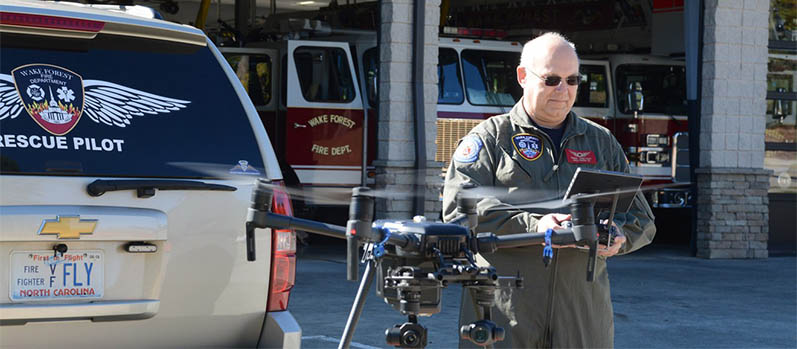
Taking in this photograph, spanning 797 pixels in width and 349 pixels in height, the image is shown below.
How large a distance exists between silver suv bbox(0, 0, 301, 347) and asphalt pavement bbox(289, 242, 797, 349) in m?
3.88

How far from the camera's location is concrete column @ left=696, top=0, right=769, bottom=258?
15852mm

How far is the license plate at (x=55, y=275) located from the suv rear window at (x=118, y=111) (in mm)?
293

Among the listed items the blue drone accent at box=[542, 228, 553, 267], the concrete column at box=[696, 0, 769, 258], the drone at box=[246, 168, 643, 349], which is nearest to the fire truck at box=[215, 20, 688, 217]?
the concrete column at box=[696, 0, 769, 258]

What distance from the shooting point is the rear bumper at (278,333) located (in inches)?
173

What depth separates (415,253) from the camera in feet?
9.18

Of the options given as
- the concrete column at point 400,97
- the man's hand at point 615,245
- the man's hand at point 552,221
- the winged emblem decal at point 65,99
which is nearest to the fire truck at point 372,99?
the concrete column at point 400,97

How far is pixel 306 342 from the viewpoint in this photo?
8281 millimetres

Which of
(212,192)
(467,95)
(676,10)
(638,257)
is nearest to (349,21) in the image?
(467,95)

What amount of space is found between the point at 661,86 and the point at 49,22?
51.0 ft

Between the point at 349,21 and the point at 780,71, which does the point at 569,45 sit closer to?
the point at 780,71

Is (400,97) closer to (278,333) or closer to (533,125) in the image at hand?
(278,333)

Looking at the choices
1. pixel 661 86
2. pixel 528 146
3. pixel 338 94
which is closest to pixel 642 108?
pixel 661 86

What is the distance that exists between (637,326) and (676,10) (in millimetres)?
9722

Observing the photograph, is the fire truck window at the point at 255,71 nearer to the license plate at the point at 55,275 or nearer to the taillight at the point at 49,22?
the taillight at the point at 49,22
